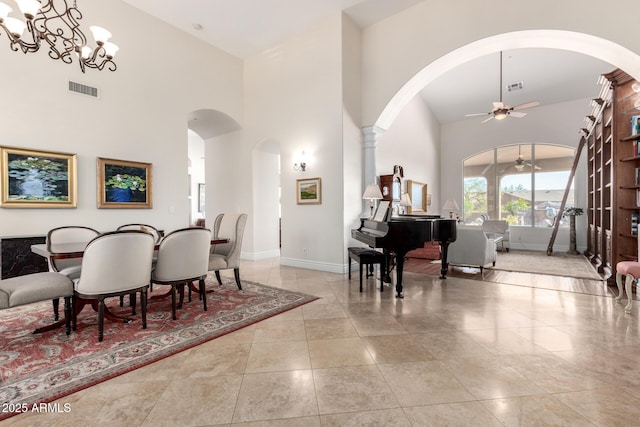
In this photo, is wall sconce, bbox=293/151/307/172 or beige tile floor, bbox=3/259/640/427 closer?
beige tile floor, bbox=3/259/640/427

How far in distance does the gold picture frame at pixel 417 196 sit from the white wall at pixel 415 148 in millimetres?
188

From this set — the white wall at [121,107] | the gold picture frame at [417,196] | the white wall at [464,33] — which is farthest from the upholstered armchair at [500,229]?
the white wall at [121,107]

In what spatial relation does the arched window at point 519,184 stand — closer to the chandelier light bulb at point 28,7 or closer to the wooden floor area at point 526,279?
the wooden floor area at point 526,279

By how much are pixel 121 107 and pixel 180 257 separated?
3.46m

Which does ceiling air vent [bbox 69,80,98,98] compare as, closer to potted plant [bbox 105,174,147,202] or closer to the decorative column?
potted plant [bbox 105,174,147,202]

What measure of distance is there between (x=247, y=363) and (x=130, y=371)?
2.68 ft

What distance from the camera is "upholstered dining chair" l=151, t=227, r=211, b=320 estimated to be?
119 inches

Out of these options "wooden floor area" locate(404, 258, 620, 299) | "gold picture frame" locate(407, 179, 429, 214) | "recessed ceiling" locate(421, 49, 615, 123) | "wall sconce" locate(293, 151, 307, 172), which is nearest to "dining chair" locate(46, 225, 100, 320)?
"wall sconce" locate(293, 151, 307, 172)

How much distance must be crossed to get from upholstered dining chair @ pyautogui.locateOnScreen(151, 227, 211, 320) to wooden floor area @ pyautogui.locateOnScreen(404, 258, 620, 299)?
12.5 feet

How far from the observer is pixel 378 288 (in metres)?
4.34

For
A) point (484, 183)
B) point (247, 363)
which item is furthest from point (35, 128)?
point (484, 183)

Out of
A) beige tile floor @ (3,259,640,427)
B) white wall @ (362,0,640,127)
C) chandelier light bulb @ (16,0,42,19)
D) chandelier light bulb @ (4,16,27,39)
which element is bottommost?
beige tile floor @ (3,259,640,427)

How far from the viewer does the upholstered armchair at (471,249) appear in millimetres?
5125

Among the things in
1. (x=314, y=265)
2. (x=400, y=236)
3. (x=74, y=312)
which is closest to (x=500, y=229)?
(x=314, y=265)
